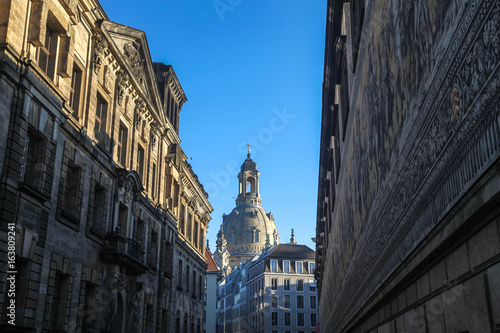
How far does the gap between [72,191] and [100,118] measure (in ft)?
16.6

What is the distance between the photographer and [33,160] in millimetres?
17531

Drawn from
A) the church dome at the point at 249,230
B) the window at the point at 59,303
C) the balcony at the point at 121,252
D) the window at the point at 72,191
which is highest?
the church dome at the point at 249,230

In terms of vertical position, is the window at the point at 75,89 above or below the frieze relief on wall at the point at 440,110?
above

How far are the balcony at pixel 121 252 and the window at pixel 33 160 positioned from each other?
6.69 m

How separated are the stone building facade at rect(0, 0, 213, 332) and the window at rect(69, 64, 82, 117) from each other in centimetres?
4

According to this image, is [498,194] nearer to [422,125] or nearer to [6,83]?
[422,125]

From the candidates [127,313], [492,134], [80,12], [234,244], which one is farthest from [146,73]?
[234,244]

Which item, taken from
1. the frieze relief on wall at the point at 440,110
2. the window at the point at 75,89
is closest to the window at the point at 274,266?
the window at the point at 75,89

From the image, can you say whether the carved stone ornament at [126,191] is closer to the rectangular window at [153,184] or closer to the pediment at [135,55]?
the rectangular window at [153,184]

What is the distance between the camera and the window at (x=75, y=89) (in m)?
21.4

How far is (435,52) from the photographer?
5.29 meters

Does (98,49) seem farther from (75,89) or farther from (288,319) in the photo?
(288,319)

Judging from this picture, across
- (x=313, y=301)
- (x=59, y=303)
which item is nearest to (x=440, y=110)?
(x=59, y=303)

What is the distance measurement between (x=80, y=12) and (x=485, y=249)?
69.3ft
